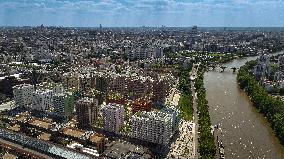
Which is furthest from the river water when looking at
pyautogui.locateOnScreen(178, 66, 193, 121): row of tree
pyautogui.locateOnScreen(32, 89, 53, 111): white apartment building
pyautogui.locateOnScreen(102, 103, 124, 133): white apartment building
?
pyautogui.locateOnScreen(32, 89, 53, 111): white apartment building

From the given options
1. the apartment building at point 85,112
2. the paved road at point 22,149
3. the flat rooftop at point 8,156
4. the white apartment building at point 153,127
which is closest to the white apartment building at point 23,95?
the apartment building at point 85,112

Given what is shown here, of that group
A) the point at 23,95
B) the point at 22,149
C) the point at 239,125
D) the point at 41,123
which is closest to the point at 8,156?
the point at 22,149

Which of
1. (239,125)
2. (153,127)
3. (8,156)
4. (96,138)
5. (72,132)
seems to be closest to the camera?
(8,156)

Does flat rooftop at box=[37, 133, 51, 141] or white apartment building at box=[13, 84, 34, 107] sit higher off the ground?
white apartment building at box=[13, 84, 34, 107]

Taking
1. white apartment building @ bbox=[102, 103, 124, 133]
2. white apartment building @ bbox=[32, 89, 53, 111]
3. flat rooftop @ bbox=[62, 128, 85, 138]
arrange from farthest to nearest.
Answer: white apartment building @ bbox=[32, 89, 53, 111] < white apartment building @ bbox=[102, 103, 124, 133] < flat rooftop @ bbox=[62, 128, 85, 138]

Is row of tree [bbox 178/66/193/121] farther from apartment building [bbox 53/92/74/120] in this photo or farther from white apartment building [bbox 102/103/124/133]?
apartment building [bbox 53/92/74/120]

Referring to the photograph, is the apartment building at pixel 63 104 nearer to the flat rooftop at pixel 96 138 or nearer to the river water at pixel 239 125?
the flat rooftop at pixel 96 138

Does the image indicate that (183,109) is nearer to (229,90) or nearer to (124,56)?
(229,90)

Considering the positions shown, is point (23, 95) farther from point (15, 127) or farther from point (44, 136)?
point (44, 136)
